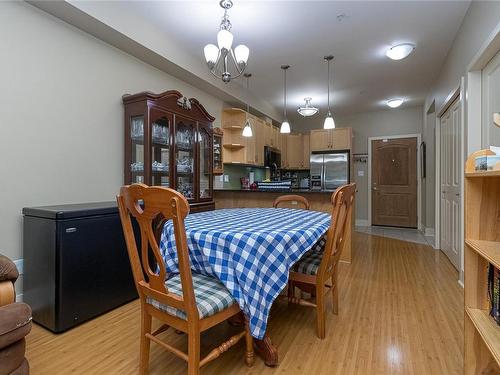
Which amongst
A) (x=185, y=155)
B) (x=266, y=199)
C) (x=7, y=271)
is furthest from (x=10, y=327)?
(x=266, y=199)

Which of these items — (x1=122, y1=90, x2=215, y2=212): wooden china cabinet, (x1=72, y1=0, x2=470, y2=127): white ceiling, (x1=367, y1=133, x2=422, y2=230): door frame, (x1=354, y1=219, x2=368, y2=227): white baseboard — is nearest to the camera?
(x1=72, y1=0, x2=470, y2=127): white ceiling

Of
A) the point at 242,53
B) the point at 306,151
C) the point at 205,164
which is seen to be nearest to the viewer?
the point at 242,53

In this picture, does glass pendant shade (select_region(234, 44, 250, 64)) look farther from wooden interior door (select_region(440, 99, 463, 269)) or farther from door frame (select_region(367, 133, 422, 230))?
door frame (select_region(367, 133, 422, 230))

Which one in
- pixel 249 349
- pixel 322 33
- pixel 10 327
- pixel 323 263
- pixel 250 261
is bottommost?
pixel 249 349

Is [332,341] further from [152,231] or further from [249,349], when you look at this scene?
[152,231]

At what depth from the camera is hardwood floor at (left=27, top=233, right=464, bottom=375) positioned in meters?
1.57

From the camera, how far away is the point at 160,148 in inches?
123

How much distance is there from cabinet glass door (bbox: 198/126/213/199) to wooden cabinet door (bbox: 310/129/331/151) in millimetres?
3154

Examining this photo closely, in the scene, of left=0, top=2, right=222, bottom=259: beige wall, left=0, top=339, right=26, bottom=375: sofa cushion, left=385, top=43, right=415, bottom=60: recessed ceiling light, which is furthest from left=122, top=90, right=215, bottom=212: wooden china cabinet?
left=385, top=43, right=415, bottom=60: recessed ceiling light

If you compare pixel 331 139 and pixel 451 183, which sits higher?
pixel 331 139

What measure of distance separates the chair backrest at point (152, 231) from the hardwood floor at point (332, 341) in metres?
0.54

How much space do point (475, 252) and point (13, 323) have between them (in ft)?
6.82

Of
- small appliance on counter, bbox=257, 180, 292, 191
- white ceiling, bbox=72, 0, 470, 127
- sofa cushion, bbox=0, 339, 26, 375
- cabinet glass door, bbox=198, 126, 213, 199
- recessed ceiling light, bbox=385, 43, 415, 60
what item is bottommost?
sofa cushion, bbox=0, 339, 26, 375

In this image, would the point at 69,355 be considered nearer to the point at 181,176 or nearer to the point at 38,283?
the point at 38,283
